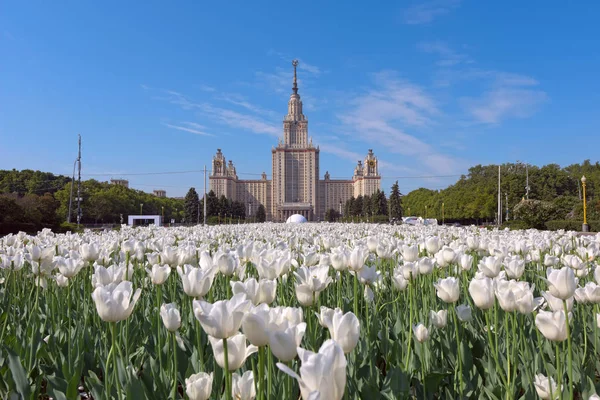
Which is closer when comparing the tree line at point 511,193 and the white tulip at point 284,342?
the white tulip at point 284,342

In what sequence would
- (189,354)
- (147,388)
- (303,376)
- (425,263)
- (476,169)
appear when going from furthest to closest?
1. (476,169)
2. (425,263)
3. (189,354)
4. (147,388)
5. (303,376)

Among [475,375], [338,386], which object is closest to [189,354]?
[475,375]

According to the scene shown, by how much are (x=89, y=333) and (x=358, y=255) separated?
4.72 feet

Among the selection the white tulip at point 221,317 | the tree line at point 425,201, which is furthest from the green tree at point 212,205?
the white tulip at point 221,317

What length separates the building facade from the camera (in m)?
120

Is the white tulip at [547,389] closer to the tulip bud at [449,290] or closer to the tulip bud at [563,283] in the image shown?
the tulip bud at [563,283]

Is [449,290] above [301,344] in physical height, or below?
above

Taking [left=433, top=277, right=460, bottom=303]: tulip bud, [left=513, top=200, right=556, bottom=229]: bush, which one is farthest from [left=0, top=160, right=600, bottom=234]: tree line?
[left=433, top=277, right=460, bottom=303]: tulip bud

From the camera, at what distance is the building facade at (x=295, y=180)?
119625 millimetres

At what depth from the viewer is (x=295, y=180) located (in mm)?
122438

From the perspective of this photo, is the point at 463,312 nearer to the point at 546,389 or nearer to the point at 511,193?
the point at 546,389

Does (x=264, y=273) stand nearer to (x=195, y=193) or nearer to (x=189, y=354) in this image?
(x=189, y=354)

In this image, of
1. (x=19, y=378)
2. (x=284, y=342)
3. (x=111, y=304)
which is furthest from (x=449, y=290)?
(x=19, y=378)

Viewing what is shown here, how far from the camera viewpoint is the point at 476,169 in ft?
270
